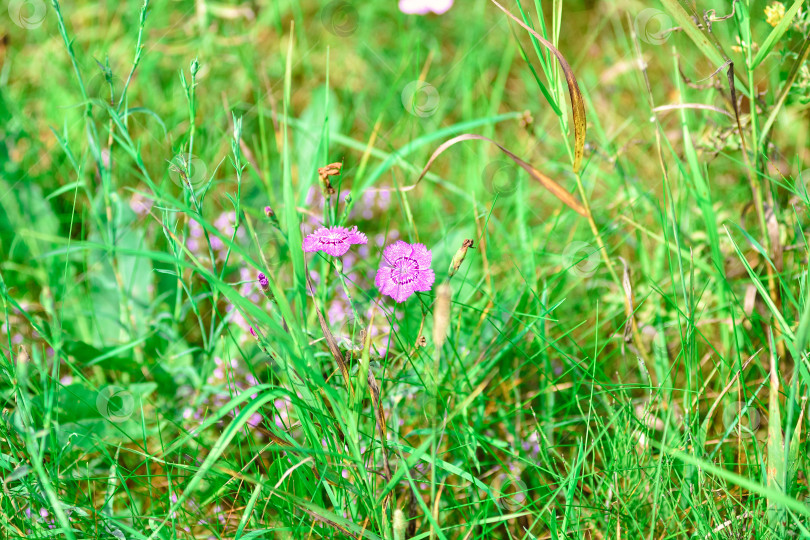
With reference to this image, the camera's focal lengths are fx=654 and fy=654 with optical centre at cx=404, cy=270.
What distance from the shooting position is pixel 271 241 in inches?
61.1

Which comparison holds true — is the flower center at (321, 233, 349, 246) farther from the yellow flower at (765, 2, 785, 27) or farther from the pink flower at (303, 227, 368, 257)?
the yellow flower at (765, 2, 785, 27)

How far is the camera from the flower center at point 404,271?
2.88 feet

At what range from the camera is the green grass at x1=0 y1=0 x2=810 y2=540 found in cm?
90

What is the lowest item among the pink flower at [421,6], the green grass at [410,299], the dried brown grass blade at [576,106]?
the green grass at [410,299]

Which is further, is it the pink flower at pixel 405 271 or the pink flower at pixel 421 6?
the pink flower at pixel 421 6

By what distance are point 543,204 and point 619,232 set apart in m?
0.25

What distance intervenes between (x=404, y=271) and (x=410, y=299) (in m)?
0.40

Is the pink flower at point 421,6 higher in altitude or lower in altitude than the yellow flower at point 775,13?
lower

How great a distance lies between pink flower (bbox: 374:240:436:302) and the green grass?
0.18 feet

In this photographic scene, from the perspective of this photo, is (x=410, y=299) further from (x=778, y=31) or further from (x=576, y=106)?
(x=778, y=31)

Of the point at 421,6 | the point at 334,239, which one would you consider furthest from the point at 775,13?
the point at 421,6

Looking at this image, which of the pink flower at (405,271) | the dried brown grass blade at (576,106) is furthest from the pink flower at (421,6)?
the pink flower at (405,271)

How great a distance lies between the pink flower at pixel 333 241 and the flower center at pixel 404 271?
6cm

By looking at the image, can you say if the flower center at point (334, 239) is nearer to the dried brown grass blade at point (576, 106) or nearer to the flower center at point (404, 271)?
the flower center at point (404, 271)
